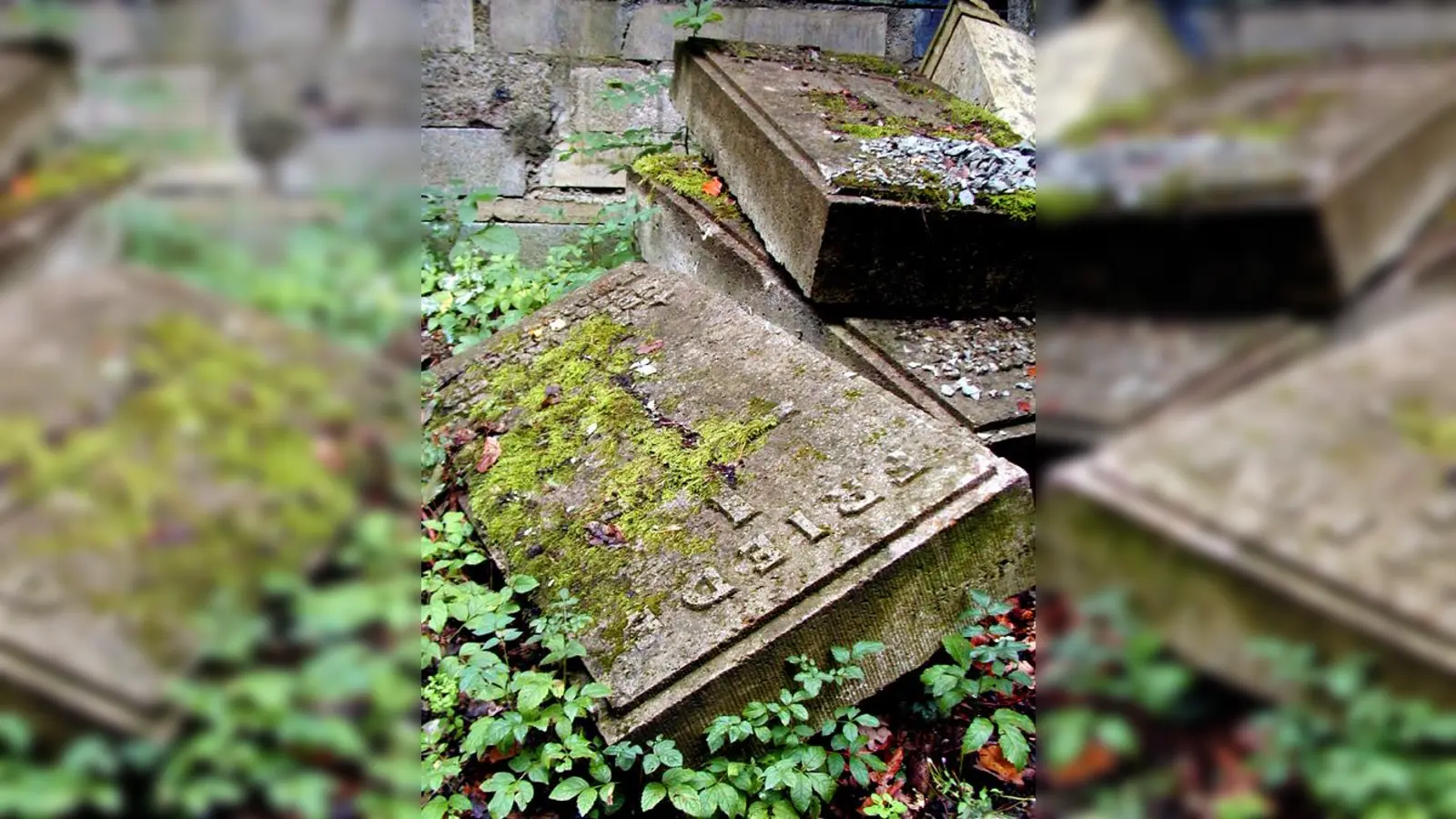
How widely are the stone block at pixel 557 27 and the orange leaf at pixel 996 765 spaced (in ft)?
13.8

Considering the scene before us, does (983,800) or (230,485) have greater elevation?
(230,485)

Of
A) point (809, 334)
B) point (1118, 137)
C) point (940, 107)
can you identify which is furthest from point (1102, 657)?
point (940, 107)

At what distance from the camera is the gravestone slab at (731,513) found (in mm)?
1702

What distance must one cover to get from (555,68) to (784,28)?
129 centimetres

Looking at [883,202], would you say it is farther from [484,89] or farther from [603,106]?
[484,89]

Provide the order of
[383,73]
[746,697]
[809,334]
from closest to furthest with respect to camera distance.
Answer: [383,73], [746,697], [809,334]

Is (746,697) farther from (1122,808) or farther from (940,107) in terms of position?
(940,107)

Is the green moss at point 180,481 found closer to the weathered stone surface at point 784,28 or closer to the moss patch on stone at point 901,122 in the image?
the moss patch on stone at point 901,122

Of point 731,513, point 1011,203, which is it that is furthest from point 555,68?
point 731,513

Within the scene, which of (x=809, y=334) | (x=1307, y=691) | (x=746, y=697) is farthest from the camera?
(x=809, y=334)

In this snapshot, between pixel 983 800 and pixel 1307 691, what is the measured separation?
1.53 m

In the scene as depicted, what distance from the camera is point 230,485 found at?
442 mm

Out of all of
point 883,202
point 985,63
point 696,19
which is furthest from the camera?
point 985,63

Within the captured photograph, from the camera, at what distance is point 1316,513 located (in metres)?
0.37
